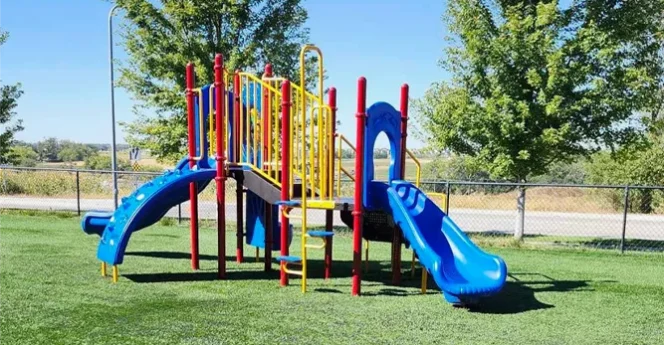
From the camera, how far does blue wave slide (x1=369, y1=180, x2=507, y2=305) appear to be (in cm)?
614

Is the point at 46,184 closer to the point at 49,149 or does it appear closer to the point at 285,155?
the point at 285,155

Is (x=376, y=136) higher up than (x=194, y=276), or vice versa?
(x=376, y=136)

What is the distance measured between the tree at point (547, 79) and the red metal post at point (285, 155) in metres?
6.06

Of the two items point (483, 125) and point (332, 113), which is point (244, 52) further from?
point (332, 113)

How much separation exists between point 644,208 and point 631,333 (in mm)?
18004

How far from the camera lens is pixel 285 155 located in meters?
7.02

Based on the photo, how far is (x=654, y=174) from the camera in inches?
789

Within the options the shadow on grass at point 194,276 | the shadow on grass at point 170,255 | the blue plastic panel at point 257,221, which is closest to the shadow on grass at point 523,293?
the shadow on grass at point 194,276

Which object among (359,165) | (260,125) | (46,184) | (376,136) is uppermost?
(260,125)

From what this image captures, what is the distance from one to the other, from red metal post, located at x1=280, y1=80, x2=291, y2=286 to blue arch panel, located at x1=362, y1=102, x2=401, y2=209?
3.22 feet

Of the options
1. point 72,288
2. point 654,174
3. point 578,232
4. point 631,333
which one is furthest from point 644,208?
point 72,288

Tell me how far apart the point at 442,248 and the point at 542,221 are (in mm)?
14156

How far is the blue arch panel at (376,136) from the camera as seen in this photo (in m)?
7.03

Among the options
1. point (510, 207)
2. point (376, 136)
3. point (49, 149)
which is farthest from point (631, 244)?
point (49, 149)
